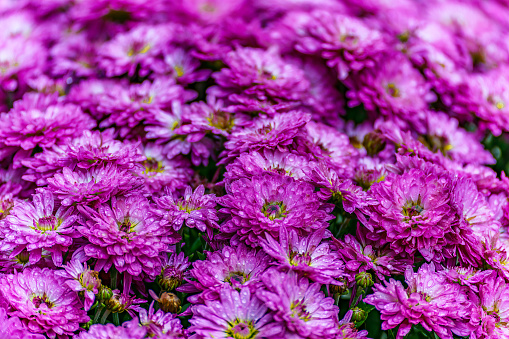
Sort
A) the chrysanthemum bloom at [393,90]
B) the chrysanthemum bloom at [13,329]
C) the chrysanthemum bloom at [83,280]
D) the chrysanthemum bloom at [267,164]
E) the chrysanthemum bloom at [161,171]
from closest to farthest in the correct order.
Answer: the chrysanthemum bloom at [13,329]
the chrysanthemum bloom at [83,280]
the chrysanthemum bloom at [267,164]
the chrysanthemum bloom at [161,171]
the chrysanthemum bloom at [393,90]

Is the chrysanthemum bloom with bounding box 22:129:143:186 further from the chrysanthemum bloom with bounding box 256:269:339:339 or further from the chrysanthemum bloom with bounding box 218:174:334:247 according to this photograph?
the chrysanthemum bloom with bounding box 256:269:339:339

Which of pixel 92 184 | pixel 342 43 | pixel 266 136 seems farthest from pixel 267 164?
pixel 342 43

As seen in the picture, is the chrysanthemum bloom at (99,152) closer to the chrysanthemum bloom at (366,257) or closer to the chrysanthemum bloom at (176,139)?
the chrysanthemum bloom at (176,139)

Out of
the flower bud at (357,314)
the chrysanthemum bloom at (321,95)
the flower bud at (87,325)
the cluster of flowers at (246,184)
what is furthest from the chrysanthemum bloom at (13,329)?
the chrysanthemum bloom at (321,95)

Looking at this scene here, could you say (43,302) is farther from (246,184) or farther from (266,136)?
(266,136)

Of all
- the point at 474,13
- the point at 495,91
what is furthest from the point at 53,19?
the point at 474,13

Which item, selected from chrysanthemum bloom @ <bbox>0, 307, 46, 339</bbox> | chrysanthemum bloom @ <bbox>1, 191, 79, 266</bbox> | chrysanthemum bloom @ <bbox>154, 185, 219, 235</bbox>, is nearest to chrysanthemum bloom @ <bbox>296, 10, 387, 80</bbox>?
chrysanthemum bloom @ <bbox>154, 185, 219, 235</bbox>
